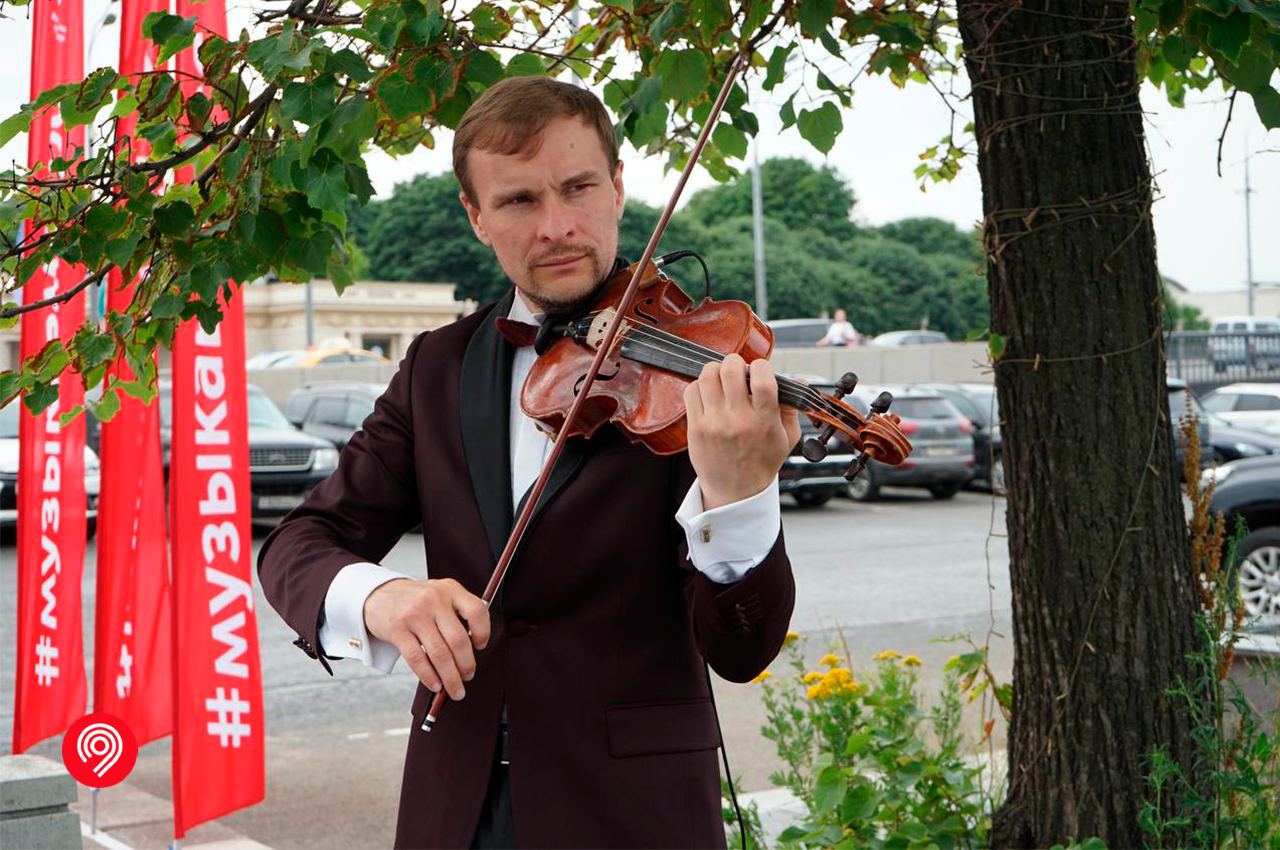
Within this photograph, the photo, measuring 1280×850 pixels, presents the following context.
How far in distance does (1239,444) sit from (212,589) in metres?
16.0

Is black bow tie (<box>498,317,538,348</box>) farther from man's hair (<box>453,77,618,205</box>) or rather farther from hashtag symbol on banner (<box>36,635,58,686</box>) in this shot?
hashtag symbol on banner (<box>36,635,58,686</box>)

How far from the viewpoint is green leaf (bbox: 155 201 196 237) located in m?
3.48

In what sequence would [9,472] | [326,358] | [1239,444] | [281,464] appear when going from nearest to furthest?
[9,472] → [281,464] → [1239,444] → [326,358]

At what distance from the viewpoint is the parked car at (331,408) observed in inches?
762

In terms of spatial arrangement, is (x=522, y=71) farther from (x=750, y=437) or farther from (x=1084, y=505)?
(x=750, y=437)

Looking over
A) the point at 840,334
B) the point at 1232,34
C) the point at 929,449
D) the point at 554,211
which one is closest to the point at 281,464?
the point at 929,449

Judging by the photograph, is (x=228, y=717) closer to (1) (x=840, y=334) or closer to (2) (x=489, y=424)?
(2) (x=489, y=424)

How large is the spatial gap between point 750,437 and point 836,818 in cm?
265

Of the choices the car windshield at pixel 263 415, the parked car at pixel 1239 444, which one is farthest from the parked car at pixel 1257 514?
the car windshield at pixel 263 415

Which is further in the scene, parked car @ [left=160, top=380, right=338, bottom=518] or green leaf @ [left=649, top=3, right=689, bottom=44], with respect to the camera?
parked car @ [left=160, top=380, right=338, bottom=518]

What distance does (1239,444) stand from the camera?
60.6 ft

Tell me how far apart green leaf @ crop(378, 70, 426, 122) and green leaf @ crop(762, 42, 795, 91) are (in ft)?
3.73

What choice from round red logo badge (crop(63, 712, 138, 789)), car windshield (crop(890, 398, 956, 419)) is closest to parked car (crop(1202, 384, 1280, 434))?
car windshield (crop(890, 398, 956, 419))

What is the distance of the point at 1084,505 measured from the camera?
3875mm
